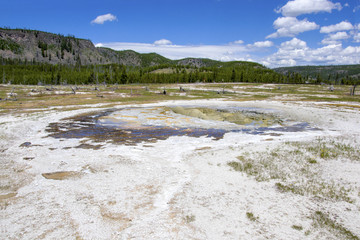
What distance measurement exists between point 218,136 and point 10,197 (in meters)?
16.6

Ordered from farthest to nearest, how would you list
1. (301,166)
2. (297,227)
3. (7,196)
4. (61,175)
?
(301,166), (61,175), (7,196), (297,227)

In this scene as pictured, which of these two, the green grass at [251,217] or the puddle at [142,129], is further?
the puddle at [142,129]

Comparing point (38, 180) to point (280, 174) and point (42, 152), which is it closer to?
point (42, 152)

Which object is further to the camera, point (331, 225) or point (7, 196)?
point (7, 196)

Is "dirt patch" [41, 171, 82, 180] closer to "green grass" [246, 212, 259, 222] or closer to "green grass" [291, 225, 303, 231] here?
"green grass" [246, 212, 259, 222]

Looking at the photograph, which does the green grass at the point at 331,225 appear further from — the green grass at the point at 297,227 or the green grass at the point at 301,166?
the green grass at the point at 301,166

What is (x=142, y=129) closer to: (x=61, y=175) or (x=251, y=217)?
(x=61, y=175)

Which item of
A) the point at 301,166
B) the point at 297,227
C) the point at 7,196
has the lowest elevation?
the point at 7,196

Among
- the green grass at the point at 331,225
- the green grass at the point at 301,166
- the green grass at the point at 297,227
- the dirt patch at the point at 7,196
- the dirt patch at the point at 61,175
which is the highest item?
the green grass at the point at 301,166

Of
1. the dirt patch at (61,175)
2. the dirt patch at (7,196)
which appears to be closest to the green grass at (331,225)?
the dirt patch at (61,175)

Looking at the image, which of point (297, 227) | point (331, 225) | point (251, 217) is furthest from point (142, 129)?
point (331, 225)

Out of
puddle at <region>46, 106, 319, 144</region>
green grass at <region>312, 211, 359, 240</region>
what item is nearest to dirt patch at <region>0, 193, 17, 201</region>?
puddle at <region>46, 106, 319, 144</region>

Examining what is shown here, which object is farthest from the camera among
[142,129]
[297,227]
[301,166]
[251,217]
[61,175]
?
[142,129]

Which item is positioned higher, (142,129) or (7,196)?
(142,129)
